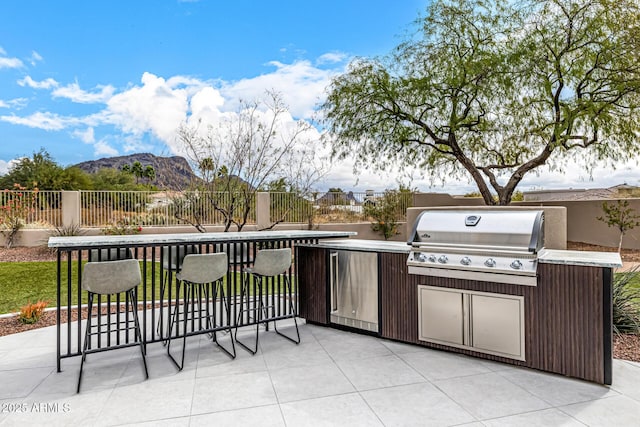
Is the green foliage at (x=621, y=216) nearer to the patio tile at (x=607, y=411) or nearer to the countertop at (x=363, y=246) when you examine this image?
the countertop at (x=363, y=246)

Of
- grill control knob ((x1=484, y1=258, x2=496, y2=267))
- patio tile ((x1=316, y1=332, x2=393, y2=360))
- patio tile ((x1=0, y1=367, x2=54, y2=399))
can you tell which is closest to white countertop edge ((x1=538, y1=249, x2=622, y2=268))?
grill control knob ((x1=484, y1=258, x2=496, y2=267))

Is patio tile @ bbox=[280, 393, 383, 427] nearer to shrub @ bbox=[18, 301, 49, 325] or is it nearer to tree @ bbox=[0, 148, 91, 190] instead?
shrub @ bbox=[18, 301, 49, 325]

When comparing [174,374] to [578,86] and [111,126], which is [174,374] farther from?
[111,126]

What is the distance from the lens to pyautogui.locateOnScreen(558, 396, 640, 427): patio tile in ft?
7.80

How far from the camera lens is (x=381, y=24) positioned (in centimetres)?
987

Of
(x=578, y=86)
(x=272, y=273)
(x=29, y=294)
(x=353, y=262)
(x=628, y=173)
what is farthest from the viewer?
(x=628, y=173)

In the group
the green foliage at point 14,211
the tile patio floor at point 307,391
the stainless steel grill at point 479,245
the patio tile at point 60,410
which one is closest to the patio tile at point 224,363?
the tile patio floor at point 307,391

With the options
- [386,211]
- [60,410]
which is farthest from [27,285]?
[386,211]

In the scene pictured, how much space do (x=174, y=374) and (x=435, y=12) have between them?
1143cm

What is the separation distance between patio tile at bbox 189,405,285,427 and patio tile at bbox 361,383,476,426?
669mm

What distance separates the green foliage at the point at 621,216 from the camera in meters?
11.2

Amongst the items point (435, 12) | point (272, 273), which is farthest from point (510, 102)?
point (272, 273)

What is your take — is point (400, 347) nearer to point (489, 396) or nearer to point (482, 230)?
point (489, 396)

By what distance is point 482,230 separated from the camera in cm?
333
